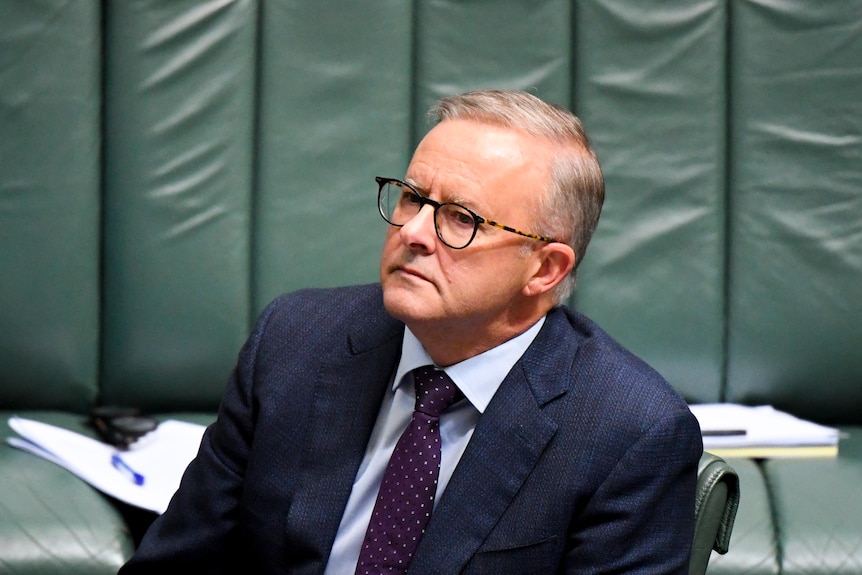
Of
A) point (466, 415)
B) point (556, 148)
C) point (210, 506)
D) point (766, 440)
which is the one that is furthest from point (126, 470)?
point (766, 440)

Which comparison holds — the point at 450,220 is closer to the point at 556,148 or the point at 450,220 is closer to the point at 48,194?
the point at 556,148

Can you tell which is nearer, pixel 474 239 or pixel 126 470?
pixel 474 239

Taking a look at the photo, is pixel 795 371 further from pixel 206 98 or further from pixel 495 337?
pixel 206 98

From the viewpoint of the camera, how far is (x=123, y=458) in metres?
2.18

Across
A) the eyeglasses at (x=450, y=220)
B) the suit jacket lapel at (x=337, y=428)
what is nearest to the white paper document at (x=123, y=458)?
the suit jacket lapel at (x=337, y=428)

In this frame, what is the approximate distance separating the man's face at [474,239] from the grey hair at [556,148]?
2cm

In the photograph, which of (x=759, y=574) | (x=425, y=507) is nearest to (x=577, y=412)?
(x=425, y=507)

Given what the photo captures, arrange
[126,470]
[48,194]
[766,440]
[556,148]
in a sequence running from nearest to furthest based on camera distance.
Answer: [556,148]
[126,470]
[766,440]
[48,194]

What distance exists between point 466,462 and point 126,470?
3.02 ft

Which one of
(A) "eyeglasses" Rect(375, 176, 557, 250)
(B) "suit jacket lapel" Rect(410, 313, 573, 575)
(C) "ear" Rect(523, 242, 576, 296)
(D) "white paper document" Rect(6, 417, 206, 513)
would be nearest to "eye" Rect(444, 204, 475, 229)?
(A) "eyeglasses" Rect(375, 176, 557, 250)

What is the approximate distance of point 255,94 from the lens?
2541 millimetres

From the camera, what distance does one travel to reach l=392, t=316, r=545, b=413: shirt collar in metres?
1.51

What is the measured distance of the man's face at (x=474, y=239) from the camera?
1450 mm

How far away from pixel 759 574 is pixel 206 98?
1516 millimetres
